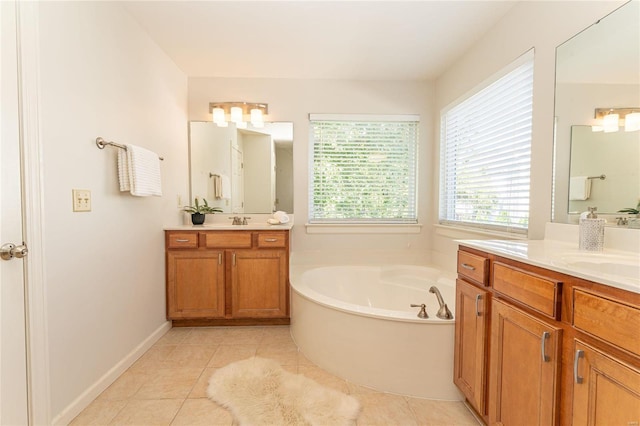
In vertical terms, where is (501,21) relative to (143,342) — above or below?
above

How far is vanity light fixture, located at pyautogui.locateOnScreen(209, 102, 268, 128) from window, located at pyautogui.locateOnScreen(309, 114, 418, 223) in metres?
0.56

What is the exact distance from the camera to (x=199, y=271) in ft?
8.41

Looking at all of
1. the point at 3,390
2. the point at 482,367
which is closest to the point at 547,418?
the point at 482,367

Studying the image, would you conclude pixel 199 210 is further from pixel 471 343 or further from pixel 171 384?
pixel 471 343

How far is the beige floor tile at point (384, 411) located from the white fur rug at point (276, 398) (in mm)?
49

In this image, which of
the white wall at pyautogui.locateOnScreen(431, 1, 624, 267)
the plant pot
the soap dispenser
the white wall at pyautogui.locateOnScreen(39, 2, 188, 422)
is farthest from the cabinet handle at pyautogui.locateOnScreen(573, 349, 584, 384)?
the plant pot

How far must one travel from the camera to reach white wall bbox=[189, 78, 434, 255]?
296 centimetres

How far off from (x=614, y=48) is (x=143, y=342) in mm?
3325

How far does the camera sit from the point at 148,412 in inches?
61.2

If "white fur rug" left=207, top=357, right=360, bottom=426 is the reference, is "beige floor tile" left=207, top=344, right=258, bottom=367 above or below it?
below

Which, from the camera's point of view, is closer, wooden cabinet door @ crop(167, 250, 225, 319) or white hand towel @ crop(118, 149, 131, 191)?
white hand towel @ crop(118, 149, 131, 191)

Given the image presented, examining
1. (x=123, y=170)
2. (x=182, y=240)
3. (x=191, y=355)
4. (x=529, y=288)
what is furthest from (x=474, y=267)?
(x=182, y=240)

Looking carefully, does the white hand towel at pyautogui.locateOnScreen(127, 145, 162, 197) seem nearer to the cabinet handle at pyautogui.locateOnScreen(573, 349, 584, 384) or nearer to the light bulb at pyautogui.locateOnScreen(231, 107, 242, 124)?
→ the light bulb at pyautogui.locateOnScreen(231, 107, 242, 124)

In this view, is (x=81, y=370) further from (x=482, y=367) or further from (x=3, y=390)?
(x=482, y=367)
